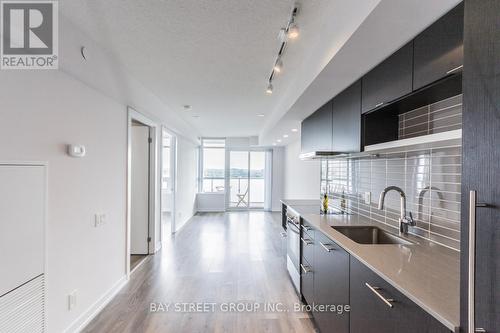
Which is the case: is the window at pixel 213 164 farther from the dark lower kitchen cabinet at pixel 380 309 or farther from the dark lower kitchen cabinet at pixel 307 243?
the dark lower kitchen cabinet at pixel 380 309

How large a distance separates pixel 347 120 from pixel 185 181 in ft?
17.6

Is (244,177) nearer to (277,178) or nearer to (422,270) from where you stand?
(277,178)

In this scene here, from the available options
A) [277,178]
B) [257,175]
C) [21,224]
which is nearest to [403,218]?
[21,224]

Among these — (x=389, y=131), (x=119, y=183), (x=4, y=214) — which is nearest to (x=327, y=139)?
Result: (x=389, y=131)

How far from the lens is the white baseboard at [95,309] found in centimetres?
226

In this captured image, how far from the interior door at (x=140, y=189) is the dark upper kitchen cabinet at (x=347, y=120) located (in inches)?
123

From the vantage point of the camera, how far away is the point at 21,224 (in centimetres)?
163

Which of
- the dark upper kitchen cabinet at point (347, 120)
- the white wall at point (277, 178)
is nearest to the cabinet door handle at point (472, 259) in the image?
the dark upper kitchen cabinet at point (347, 120)

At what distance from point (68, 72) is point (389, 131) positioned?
8.96 ft

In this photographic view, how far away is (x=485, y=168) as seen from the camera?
740mm

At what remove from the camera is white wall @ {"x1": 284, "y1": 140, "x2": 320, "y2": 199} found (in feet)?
17.6

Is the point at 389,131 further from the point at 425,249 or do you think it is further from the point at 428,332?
the point at 428,332

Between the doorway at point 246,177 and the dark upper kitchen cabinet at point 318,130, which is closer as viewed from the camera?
the dark upper kitchen cabinet at point 318,130

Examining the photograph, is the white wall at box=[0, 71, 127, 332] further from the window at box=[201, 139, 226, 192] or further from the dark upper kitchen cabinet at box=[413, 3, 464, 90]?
the window at box=[201, 139, 226, 192]
